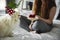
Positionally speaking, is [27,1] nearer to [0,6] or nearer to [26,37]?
[0,6]

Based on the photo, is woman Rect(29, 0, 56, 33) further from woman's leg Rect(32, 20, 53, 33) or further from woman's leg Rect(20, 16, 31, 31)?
woman's leg Rect(20, 16, 31, 31)

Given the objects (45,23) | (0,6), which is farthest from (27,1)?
(45,23)

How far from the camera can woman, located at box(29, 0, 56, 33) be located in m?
2.14

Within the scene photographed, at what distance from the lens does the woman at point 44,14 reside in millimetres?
2142

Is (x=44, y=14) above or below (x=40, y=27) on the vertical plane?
above

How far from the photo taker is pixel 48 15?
94.5 inches

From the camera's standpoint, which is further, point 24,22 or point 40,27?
point 24,22

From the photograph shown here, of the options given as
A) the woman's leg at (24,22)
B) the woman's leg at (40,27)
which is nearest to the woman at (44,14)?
the woman's leg at (40,27)

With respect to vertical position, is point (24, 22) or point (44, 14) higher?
point (44, 14)

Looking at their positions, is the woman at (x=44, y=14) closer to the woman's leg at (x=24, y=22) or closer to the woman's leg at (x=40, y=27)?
the woman's leg at (x=40, y=27)

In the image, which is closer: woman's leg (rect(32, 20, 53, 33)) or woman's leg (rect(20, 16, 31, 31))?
woman's leg (rect(32, 20, 53, 33))

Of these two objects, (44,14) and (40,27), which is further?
(44,14)

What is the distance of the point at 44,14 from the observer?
245 cm

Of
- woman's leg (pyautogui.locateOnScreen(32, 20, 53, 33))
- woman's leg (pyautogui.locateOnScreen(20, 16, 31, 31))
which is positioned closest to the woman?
woman's leg (pyautogui.locateOnScreen(32, 20, 53, 33))
